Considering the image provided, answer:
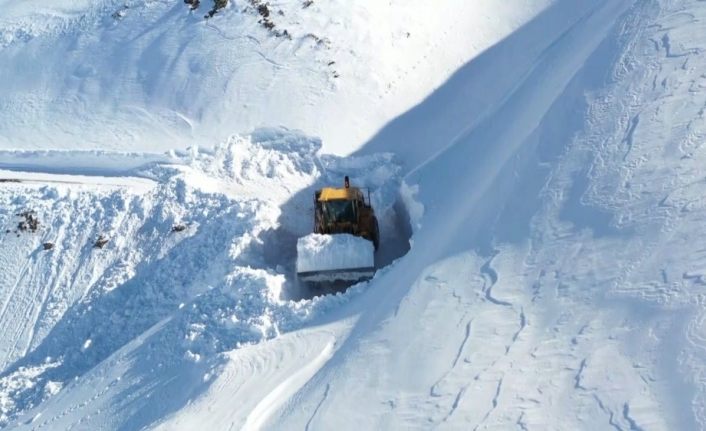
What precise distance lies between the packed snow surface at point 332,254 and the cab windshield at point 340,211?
729mm

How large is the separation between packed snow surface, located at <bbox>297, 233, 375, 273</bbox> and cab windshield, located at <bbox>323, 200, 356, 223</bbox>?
729mm

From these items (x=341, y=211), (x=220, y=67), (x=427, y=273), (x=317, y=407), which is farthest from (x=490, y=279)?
(x=220, y=67)

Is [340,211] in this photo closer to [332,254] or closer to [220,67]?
[332,254]

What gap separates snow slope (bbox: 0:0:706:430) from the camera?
35.4 ft

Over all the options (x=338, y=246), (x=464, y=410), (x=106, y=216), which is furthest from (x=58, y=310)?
(x=464, y=410)

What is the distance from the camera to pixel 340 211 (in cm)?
1563

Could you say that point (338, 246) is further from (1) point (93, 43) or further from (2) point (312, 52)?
(1) point (93, 43)

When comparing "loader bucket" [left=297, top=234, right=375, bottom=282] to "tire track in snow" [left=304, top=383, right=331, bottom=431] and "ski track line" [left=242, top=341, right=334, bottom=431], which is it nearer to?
"ski track line" [left=242, top=341, right=334, bottom=431]

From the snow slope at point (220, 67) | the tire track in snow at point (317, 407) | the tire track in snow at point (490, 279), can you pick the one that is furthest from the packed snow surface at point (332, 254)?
the snow slope at point (220, 67)

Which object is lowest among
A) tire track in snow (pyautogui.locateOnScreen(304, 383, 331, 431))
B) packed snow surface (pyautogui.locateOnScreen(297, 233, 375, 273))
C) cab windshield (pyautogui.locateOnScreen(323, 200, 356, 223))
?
tire track in snow (pyautogui.locateOnScreen(304, 383, 331, 431))

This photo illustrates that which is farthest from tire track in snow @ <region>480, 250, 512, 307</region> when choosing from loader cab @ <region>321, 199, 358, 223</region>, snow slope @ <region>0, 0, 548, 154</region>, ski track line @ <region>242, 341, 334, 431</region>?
snow slope @ <region>0, 0, 548, 154</region>

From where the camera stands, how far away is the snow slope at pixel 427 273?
10797 mm

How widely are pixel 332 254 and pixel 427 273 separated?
6.62ft

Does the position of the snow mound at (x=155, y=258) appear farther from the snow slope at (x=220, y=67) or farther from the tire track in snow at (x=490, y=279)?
the tire track in snow at (x=490, y=279)
